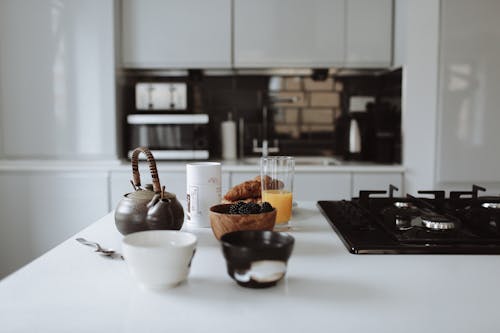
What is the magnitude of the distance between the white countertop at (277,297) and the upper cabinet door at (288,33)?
213 cm

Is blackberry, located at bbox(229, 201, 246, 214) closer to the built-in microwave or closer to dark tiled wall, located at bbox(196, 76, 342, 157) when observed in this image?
the built-in microwave

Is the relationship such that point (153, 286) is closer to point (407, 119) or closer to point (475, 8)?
point (407, 119)

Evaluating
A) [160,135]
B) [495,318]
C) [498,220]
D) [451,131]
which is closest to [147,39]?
[160,135]

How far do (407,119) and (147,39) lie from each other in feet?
5.29

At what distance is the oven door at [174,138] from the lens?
299 cm

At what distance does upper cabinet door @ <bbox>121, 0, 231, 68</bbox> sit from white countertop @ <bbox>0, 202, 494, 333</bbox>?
2125mm

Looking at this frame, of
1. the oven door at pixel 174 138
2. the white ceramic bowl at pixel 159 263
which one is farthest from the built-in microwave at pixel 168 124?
the white ceramic bowl at pixel 159 263

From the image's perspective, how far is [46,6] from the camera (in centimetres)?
287

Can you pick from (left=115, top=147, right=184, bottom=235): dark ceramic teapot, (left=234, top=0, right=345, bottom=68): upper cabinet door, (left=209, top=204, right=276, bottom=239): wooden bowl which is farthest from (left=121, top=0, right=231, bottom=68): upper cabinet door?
(left=209, top=204, right=276, bottom=239): wooden bowl

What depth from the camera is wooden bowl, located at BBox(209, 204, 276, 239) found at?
41.3 inches

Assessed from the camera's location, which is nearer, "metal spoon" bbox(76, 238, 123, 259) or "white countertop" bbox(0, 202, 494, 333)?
"white countertop" bbox(0, 202, 494, 333)

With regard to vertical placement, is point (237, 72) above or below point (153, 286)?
above

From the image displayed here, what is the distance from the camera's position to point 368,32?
2973 mm

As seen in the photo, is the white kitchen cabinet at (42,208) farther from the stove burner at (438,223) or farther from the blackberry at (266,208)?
the stove burner at (438,223)
